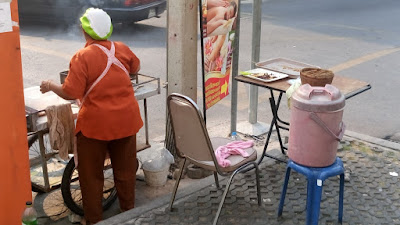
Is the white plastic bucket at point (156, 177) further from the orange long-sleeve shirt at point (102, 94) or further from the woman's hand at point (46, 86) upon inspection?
the woman's hand at point (46, 86)

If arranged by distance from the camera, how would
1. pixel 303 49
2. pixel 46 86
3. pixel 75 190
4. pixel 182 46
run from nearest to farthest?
pixel 46 86 < pixel 75 190 < pixel 182 46 < pixel 303 49

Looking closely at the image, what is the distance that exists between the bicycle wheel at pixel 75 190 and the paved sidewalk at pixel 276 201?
1.26 feet

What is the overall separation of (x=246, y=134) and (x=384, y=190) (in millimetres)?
1876

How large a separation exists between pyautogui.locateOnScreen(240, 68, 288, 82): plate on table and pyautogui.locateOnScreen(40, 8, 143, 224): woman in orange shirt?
3.75 feet

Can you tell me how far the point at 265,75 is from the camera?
484 cm

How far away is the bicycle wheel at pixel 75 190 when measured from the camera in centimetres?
421

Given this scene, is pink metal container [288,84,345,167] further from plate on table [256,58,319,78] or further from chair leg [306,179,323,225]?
plate on table [256,58,319,78]

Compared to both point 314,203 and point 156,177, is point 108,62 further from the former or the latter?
point 314,203

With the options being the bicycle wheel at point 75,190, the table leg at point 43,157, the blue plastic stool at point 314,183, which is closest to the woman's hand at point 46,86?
the table leg at point 43,157

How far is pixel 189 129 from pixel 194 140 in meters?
0.09

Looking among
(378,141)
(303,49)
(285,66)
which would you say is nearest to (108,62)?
(285,66)

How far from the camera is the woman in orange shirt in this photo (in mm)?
3789

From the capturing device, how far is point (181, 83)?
4.88 metres

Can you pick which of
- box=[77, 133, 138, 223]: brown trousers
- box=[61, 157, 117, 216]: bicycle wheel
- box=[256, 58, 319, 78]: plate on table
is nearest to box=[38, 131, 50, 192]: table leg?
box=[61, 157, 117, 216]: bicycle wheel
